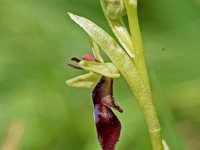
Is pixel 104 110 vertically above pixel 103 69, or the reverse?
pixel 103 69

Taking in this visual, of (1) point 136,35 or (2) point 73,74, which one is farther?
(2) point 73,74

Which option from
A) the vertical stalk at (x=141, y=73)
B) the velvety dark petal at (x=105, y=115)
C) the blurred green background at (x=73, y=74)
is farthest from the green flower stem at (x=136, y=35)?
the blurred green background at (x=73, y=74)

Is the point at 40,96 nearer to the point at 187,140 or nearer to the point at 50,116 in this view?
the point at 50,116

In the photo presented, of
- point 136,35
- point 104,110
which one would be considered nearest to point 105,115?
point 104,110

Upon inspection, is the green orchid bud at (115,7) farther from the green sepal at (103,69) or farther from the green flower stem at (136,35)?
the green sepal at (103,69)

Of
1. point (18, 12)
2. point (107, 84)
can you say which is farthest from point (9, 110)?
point (107, 84)

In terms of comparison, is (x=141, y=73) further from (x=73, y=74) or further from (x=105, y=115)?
(x=73, y=74)
